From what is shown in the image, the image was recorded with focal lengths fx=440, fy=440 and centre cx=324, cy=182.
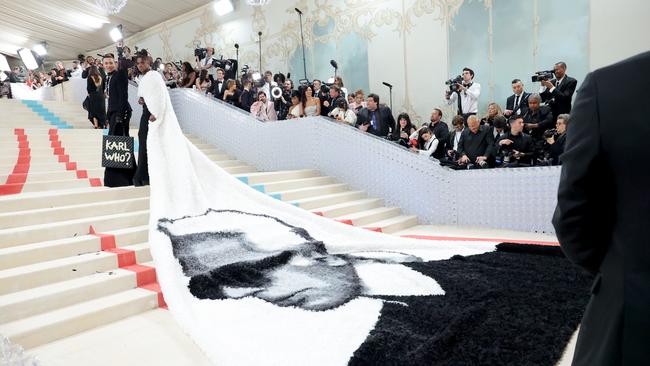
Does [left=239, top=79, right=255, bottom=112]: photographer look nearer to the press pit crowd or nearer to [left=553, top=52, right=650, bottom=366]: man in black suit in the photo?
the press pit crowd

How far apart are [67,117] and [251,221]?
7236 mm

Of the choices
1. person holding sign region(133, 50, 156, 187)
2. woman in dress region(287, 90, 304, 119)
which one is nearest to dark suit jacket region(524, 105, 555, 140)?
woman in dress region(287, 90, 304, 119)

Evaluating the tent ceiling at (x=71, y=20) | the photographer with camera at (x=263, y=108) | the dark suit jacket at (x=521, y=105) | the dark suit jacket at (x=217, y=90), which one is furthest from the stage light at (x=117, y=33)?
the dark suit jacket at (x=521, y=105)

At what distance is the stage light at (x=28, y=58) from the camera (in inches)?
567

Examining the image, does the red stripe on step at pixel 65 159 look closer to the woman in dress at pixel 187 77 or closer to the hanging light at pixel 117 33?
the woman in dress at pixel 187 77

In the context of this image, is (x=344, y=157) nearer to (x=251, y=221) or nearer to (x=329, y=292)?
(x=251, y=221)

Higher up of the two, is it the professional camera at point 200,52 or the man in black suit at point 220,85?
the professional camera at point 200,52

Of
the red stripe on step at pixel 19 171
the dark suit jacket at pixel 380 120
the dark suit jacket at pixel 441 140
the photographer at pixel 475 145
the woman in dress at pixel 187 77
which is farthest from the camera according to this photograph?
the woman in dress at pixel 187 77

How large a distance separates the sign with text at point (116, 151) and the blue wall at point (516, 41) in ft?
20.4

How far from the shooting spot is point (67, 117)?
9109 mm

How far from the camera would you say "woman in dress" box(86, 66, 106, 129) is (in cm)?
771

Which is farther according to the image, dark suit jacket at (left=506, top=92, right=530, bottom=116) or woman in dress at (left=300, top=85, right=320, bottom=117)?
woman in dress at (left=300, top=85, right=320, bottom=117)

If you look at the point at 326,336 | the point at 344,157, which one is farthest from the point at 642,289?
the point at 344,157

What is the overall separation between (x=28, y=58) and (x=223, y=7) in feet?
24.1
